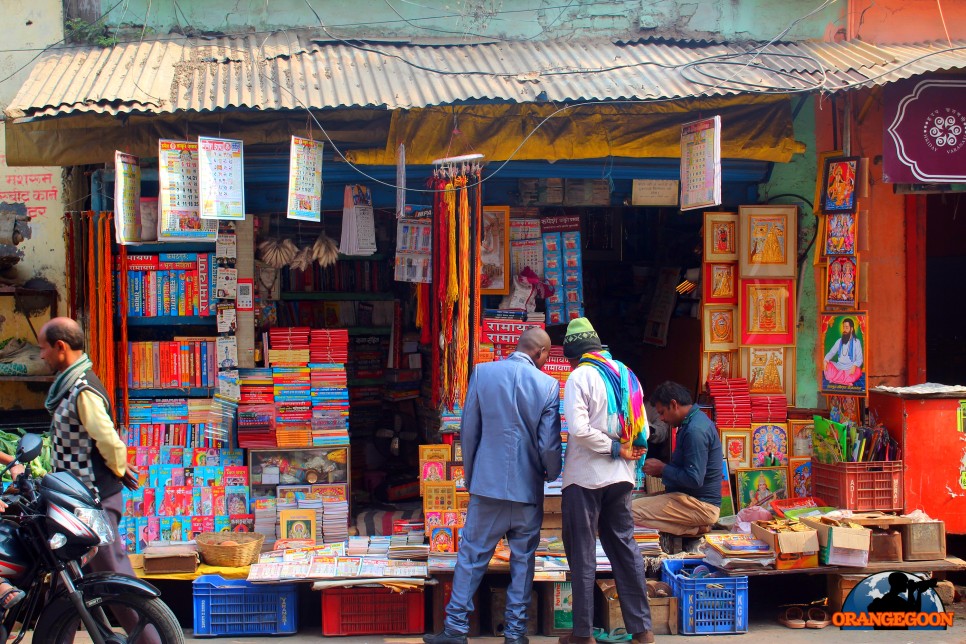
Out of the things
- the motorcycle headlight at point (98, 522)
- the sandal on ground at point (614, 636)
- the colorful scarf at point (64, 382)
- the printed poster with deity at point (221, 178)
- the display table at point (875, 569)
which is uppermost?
the printed poster with deity at point (221, 178)

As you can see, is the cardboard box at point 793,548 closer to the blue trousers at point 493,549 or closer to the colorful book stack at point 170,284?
the blue trousers at point 493,549

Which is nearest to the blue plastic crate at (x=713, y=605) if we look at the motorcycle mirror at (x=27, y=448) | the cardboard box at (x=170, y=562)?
the cardboard box at (x=170, y=562)

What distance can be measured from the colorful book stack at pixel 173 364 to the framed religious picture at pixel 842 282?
455cm

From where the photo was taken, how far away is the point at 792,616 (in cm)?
626

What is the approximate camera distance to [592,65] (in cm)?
704

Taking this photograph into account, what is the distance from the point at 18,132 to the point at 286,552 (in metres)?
3.47

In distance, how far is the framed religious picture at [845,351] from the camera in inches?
271

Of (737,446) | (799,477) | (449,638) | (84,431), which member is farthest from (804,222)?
(84,431)

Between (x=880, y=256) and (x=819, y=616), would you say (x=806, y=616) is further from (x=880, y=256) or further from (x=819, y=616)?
(x=880, y=256)

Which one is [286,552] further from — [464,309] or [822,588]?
[822,588]

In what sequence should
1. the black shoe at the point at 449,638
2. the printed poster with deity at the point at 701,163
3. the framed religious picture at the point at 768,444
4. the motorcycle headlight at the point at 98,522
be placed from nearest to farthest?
the motorcycle headlight at the point at 98,522 → the black shoe at the point at 449,638 → the printed poster with deity at the point at 701,163 → the framed religious picture at the point at 768,444

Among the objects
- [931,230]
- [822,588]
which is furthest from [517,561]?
[931,230]

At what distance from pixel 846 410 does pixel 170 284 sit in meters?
5.12

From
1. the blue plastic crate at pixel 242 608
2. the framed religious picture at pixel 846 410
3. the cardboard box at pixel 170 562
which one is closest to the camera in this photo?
the blue plastic crate at pixel 242 608
